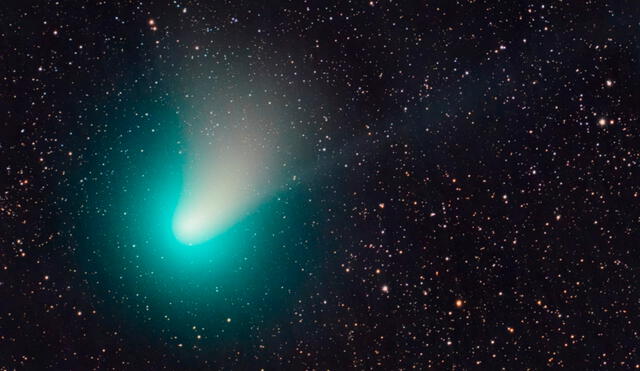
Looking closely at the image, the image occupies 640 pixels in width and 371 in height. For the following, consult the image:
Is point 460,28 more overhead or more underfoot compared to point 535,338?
more overhead

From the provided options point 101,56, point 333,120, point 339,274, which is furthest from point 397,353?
point 101,56

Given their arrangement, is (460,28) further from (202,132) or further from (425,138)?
(202,132)

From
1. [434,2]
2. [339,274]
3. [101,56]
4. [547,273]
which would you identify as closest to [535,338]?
[547,273]

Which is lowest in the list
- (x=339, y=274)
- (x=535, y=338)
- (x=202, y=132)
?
(x=535, y=338)

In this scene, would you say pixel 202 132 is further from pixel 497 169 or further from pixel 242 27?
pixel 497 169

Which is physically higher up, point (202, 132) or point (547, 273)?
point (202, 132)

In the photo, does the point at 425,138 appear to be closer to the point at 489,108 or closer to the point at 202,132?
the point at 489,108
